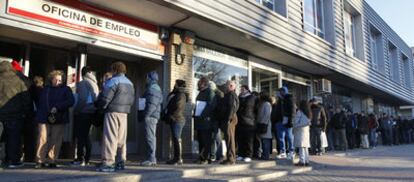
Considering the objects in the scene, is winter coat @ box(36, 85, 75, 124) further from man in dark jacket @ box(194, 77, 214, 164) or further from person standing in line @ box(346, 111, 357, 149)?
person standing in line @ box(346, 111, 357, 149)

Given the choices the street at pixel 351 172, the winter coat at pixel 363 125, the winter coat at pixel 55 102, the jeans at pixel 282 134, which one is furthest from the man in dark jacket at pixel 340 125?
the winter coat at pixel 55 102

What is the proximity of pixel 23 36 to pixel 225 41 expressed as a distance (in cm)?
503

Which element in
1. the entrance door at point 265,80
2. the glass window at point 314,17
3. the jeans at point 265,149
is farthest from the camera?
the glass window at point 314,17

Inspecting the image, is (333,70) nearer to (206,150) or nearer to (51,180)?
(206,150)

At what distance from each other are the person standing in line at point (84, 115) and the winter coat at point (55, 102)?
1.36 ft

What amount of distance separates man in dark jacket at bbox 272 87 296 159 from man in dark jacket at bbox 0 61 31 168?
5.46 m

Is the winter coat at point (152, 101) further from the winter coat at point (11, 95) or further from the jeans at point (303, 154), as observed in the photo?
the jeans at point (303, 154)

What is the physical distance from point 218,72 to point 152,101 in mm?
3957

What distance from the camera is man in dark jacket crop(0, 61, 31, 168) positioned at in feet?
20.4

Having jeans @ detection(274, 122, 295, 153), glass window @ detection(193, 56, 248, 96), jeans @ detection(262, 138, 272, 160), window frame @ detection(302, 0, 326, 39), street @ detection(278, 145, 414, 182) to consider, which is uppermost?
window frame @ detection(302, 0, 326, 39)

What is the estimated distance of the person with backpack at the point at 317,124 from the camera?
11.9m

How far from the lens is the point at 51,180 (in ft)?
17.3

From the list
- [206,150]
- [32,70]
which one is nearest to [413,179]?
[206,150]

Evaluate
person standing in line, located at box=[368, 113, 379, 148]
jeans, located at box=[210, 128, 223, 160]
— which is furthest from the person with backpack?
person standing in line, located at box=[368, 113, 379, 148]
